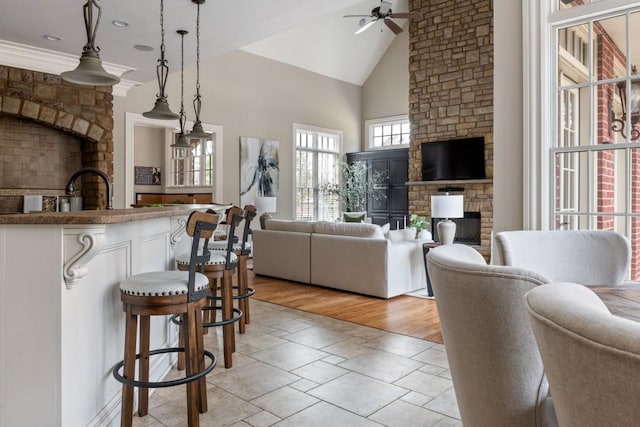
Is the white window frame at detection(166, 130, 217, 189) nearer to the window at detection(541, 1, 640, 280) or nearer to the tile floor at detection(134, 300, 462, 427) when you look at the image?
the tile floor at detection(134, 300, 462, 427)

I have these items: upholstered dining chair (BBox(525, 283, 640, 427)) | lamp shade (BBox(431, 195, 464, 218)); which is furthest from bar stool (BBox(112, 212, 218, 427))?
lamp shade (BBox(431, 195, 464, 218))

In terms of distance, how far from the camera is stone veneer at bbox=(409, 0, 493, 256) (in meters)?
8.17

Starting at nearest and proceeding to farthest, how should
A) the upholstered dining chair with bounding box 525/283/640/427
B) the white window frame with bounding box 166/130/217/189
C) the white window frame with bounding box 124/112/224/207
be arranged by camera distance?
the upholstered dining chair with bounding box 525/283/640/427 < the white window frame with bounding box 124/112/224/207 < the white window frame with bounding box 166/130/217/189

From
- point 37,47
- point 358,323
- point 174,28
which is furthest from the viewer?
point 37,47

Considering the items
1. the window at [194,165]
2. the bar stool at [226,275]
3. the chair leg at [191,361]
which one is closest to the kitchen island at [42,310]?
the chair leg at [191,361]

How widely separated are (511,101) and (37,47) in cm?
517

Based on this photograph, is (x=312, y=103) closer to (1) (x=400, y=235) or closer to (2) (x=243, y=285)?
(1) (x=400, y=235)

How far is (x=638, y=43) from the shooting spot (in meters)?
2.35

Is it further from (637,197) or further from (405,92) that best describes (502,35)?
(405,92)

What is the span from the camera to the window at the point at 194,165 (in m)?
8.75

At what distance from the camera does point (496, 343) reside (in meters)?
1.02

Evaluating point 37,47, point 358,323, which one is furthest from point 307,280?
point 37,47

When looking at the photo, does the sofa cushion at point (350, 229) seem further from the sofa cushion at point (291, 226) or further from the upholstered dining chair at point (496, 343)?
the upholstered dining chair at point (496, 343)

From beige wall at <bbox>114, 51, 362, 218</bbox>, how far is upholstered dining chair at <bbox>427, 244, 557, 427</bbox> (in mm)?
6702
